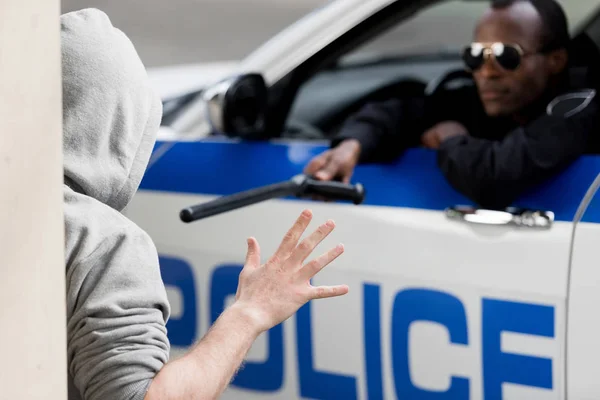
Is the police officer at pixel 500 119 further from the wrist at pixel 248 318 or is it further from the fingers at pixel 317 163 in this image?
the wrist at pixel 248 318

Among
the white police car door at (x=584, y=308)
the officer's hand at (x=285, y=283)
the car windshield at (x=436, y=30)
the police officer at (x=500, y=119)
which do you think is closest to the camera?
the officer's hand at (x=285, y=283)

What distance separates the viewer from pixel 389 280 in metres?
2.39

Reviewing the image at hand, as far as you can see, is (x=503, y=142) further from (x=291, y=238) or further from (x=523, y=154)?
(x=291, y=238)

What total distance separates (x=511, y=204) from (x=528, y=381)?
1.34 feet

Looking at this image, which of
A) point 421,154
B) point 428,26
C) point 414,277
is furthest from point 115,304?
point 428,26

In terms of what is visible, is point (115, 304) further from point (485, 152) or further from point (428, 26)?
point (428, 26)

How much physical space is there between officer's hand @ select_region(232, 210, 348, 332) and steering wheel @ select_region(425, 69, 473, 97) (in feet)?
4.89

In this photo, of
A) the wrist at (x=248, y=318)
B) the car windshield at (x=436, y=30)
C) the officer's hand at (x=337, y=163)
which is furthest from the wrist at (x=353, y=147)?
the car windshield at (x=436, y=30)

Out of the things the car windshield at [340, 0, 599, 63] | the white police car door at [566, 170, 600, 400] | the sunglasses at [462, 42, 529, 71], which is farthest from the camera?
the car windshield at [340, 0, 599, 63]

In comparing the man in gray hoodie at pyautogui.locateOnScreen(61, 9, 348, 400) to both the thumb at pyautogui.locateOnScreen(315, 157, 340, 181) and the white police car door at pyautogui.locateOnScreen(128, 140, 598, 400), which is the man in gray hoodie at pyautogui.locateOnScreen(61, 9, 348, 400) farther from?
the thumb at pyautogui.locateOnScreen(315, 157, 340, 181)

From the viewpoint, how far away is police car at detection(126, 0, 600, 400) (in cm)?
219

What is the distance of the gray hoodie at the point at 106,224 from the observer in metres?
1.23

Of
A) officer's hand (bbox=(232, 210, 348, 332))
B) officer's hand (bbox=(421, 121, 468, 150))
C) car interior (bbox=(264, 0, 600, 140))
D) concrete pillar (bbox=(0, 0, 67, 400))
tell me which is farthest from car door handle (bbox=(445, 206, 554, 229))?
concrete pillar (bbox=(0, 0, 67, 400))

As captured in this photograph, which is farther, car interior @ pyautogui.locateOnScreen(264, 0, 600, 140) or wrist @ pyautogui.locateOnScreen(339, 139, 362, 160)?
car interior @ pyautogui.locateOnScreen(264, 0, 600, 140)
